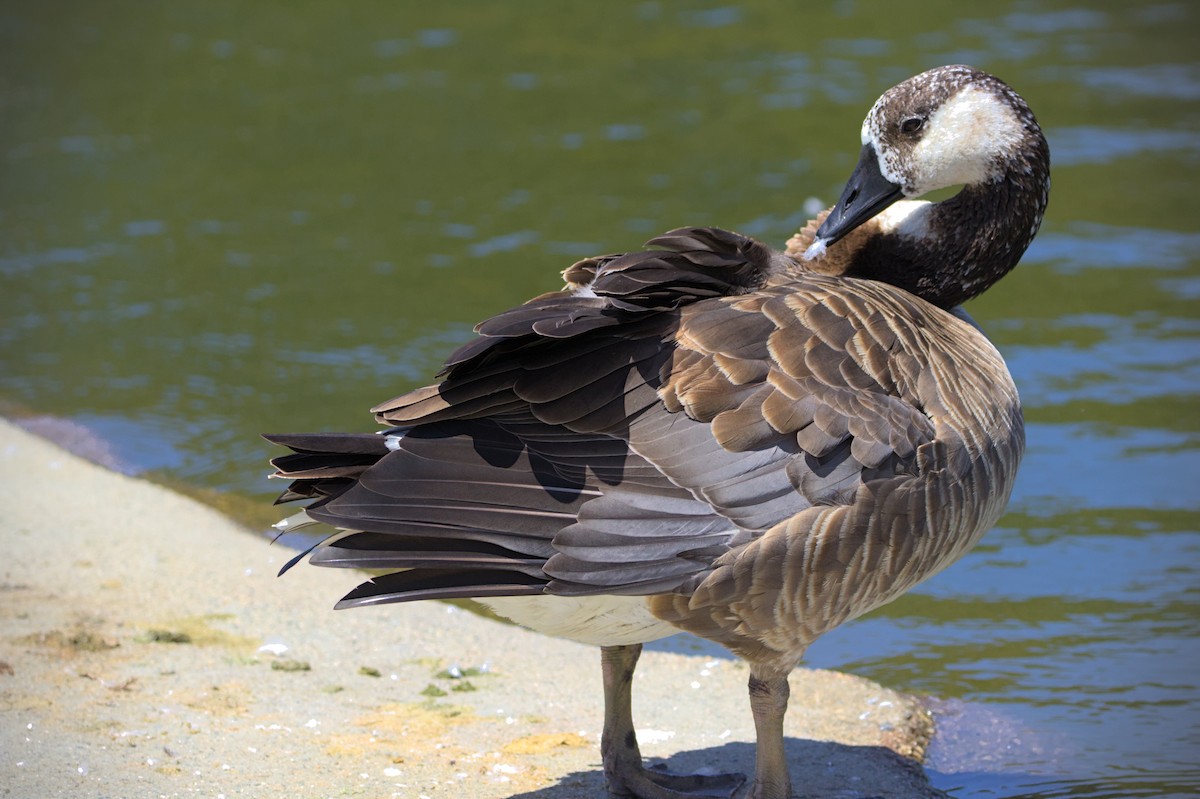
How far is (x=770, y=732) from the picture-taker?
4.14 m

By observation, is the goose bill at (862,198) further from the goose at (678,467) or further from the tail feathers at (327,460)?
the tail feathers at (327,460)

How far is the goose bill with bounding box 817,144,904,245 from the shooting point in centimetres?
488

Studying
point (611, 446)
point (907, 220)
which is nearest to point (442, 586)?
point (611, 446)

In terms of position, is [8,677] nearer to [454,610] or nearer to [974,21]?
[454,610]

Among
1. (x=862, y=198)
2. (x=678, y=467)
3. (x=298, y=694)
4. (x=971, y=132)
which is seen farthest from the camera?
(x=298, y=694)

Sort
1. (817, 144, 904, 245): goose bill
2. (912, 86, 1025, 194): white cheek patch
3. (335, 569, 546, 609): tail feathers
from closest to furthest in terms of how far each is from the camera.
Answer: (335, 569, 546, 609): tail feathers → (912, 86, 1025, 194): white cheek patch → (817, 144, 904, 245): goose bill

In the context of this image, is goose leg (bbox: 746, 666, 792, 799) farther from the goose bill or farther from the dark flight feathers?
the goose bill

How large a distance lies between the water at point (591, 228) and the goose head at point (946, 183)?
1.73 meters

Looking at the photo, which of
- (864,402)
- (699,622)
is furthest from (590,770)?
(864,402)

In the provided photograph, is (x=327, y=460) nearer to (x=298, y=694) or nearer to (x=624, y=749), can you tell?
(x=624, y=749)

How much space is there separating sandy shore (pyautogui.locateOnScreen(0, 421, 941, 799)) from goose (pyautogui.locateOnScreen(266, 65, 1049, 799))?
59 centimetres

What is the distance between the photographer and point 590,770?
15.1 ft

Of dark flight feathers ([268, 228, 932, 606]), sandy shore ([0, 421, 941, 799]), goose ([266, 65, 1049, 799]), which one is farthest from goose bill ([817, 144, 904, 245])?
sandy shore ([0, 421, 941, 799])

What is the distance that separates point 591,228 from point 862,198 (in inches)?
199
